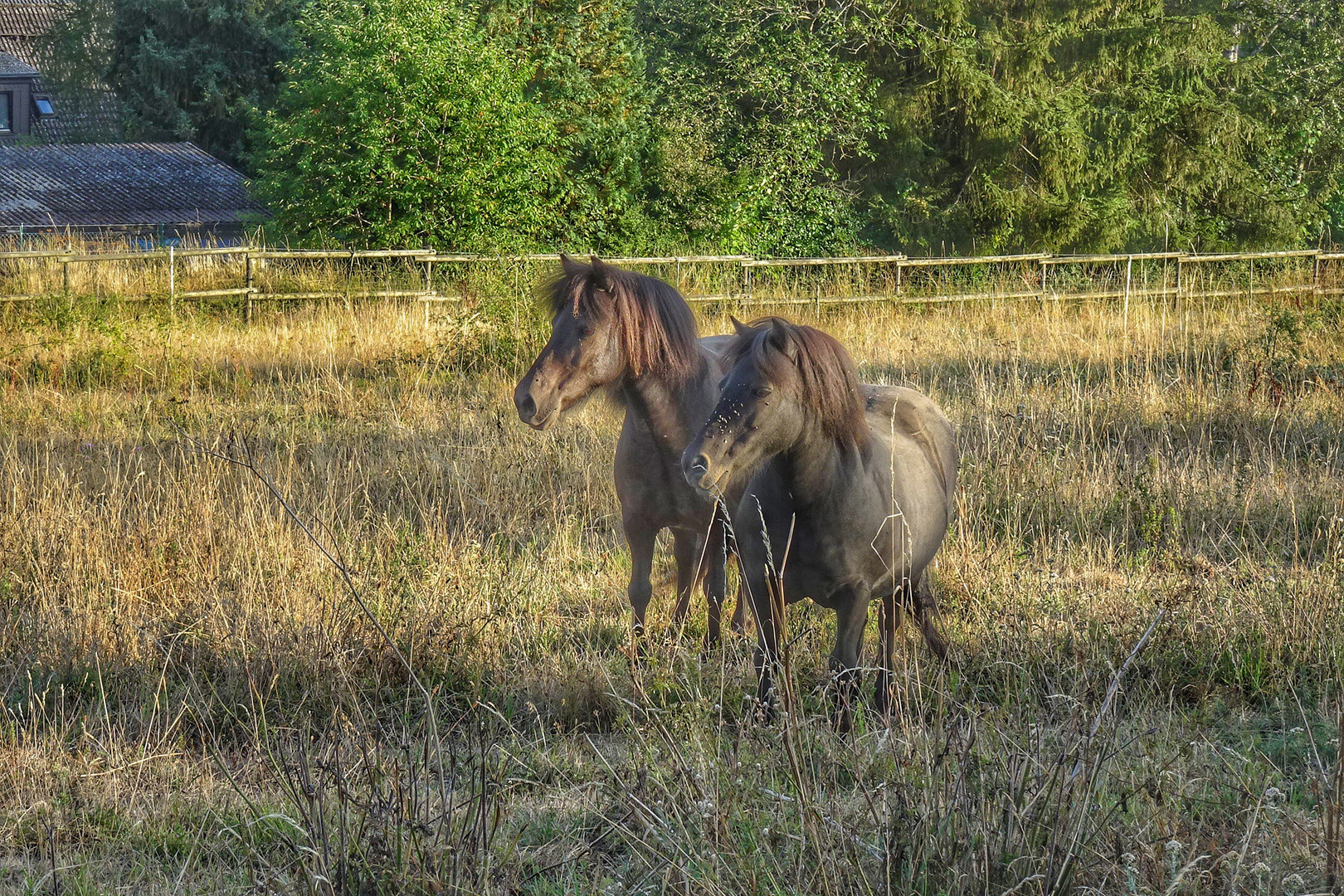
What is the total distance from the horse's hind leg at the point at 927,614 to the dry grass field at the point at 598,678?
107 mm

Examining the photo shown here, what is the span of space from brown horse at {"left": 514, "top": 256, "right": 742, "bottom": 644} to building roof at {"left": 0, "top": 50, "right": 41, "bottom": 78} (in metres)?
39.7

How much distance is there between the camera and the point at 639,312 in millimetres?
4426

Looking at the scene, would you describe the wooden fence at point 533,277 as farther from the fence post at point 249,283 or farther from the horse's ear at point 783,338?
the horse's ear at point 783,338

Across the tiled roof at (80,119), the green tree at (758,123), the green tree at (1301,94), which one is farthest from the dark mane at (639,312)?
the tiled roof at (80,119)

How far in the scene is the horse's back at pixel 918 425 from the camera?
424 cm

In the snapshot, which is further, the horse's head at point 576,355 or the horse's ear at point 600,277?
the horse's ear at point 600,277

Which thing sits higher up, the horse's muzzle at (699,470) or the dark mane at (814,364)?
the dark mane at (814,364)

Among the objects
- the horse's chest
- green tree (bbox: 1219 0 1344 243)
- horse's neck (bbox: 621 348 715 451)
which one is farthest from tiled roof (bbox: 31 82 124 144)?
the horse's chest

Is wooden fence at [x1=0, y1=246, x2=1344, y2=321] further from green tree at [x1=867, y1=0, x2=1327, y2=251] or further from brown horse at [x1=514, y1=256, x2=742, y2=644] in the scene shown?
brown horse at [x1=514, y1=256, x2=742, y2=644]

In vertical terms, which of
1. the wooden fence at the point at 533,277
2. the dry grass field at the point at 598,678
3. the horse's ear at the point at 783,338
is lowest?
the dry grass field at the point at 598,678

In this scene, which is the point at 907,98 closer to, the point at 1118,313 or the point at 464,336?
the point at 1118,313

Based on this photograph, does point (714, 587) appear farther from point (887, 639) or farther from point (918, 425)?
point (918, 425)

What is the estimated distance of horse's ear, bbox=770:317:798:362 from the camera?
A: 3.37 metres

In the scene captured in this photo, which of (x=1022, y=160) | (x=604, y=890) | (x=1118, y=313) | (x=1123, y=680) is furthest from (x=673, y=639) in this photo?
(x=1022, y=160)
